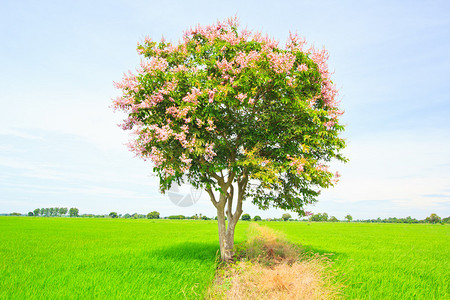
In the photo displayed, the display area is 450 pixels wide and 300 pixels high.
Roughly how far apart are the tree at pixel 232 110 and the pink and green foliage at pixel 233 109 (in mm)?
55

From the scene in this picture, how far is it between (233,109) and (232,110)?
5.8 inches

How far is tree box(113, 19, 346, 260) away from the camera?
1312 cm

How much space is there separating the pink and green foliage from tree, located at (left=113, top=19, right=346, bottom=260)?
55 millimetres

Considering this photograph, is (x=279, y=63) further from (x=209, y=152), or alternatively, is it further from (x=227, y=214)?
(x=227, y=214)

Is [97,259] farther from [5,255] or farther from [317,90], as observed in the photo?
[317,90]

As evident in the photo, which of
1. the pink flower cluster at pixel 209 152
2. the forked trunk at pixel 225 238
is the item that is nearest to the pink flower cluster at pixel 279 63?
the pink flower cluster at pixel 209 152

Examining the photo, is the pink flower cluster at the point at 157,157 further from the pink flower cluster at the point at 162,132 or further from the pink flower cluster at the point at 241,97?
the pink flower cluster at the point at 241,97

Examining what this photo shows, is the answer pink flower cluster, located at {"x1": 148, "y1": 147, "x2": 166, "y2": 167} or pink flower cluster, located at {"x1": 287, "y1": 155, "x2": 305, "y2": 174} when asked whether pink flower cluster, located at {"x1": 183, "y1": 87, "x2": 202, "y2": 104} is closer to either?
pink flower cluster, located at {"x1": 148, "y1": 147, "x2": 166, "y2": 167}

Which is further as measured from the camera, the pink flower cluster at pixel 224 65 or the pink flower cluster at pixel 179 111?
the pink flower cluster at pixel 224 65

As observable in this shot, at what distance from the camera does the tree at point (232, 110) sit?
1312 cm

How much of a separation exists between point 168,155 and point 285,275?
7.83 m

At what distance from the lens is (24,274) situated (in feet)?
43.1

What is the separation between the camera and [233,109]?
48.9 feet

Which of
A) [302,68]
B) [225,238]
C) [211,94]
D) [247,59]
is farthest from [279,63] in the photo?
[225,238]
